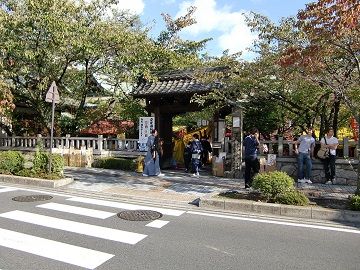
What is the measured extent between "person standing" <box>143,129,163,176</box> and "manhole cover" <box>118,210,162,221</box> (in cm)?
542

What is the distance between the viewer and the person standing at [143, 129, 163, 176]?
518 inches

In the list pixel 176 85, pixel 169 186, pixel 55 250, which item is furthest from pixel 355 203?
pixel 176 85

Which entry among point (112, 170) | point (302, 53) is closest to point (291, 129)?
point (112, 170)

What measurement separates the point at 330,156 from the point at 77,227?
827cm

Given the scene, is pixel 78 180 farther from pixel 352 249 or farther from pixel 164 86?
pixel 352 249

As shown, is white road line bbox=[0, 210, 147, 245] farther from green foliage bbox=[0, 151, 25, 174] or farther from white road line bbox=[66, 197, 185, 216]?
green foliage bbox=[0, 151, 25, 174]

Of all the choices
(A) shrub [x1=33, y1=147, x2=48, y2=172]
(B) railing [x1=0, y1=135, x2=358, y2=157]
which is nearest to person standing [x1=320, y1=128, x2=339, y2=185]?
(B) railing [x1=0, y1=135, x2=358, y2=157]

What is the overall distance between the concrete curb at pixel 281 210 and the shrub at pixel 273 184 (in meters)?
0.40

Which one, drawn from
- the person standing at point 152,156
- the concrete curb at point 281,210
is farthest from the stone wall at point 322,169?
the concrete curb at point 281,210

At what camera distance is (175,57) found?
18.1 metres

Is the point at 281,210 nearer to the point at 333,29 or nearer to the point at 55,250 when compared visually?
the point at 333,29

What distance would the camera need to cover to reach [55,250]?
532cm

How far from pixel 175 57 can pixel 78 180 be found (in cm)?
865

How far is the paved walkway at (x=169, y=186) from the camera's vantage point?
9711 millimetres
